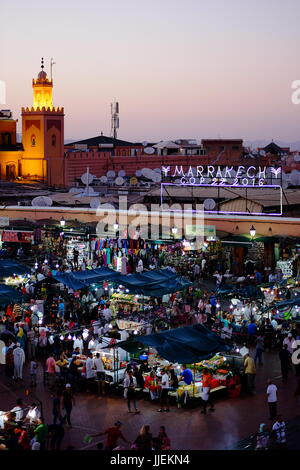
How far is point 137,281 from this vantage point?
22828 millimetres

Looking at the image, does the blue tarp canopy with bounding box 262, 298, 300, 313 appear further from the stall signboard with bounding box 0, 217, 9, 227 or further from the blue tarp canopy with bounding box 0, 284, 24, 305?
the stall signboard with bounding box 0, 217, 9, 227

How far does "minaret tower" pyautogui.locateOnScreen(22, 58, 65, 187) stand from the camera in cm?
6103

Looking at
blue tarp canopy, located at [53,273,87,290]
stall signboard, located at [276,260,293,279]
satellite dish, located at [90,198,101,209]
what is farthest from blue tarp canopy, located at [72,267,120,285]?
satellite dish, located at [90,198,101,209]

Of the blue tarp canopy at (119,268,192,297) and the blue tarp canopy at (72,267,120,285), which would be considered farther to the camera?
the blue tarp canopy at (72,267,120,285)

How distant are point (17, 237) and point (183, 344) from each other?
1677cm

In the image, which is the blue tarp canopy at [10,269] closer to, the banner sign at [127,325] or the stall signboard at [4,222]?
the banner sign at [127,325]

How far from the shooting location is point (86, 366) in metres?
17.5

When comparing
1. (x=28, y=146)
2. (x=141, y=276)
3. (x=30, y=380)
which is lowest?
(x=30, y=380)

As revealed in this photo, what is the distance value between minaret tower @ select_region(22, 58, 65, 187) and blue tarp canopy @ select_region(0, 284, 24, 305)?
3919 cm

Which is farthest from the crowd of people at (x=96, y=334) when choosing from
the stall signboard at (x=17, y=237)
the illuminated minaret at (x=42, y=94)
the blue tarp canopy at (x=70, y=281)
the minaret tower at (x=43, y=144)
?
the illuminated minaret at (x=42, y=94)

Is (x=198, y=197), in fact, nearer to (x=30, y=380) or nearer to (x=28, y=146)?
(x=30, y=380)
